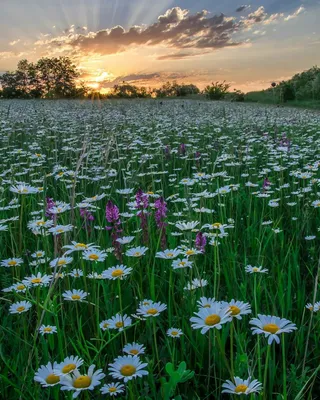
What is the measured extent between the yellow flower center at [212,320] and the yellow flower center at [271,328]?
0.11 meters

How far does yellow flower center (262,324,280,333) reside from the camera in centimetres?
106

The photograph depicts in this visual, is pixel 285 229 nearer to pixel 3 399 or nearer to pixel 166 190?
pixel 166 190

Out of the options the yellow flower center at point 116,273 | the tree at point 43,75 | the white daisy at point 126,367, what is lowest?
the white daisy at point 126,367

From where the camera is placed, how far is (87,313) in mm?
1924

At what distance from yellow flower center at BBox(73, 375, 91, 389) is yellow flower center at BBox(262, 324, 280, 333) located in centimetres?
44

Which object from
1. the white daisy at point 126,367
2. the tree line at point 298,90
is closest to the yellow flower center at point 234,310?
the white daisy at point 126,367

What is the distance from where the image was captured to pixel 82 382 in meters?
1.04

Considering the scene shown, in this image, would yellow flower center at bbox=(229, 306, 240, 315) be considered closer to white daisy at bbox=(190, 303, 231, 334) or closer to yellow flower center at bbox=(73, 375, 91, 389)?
white daisy at bbox=(190, 303, 231, 334)

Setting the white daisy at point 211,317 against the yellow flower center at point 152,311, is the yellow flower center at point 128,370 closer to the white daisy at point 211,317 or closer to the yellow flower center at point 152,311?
the white daisy at point 211,317

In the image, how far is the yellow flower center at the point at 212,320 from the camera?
42.4 inches

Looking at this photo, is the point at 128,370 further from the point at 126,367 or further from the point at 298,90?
the point at 298,90

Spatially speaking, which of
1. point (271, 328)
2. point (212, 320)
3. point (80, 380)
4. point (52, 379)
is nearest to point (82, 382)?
point (80, 380)

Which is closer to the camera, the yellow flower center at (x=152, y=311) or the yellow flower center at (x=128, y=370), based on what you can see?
the yellow flower center at (x=128, y=370)

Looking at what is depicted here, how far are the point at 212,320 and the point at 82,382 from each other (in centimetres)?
34
